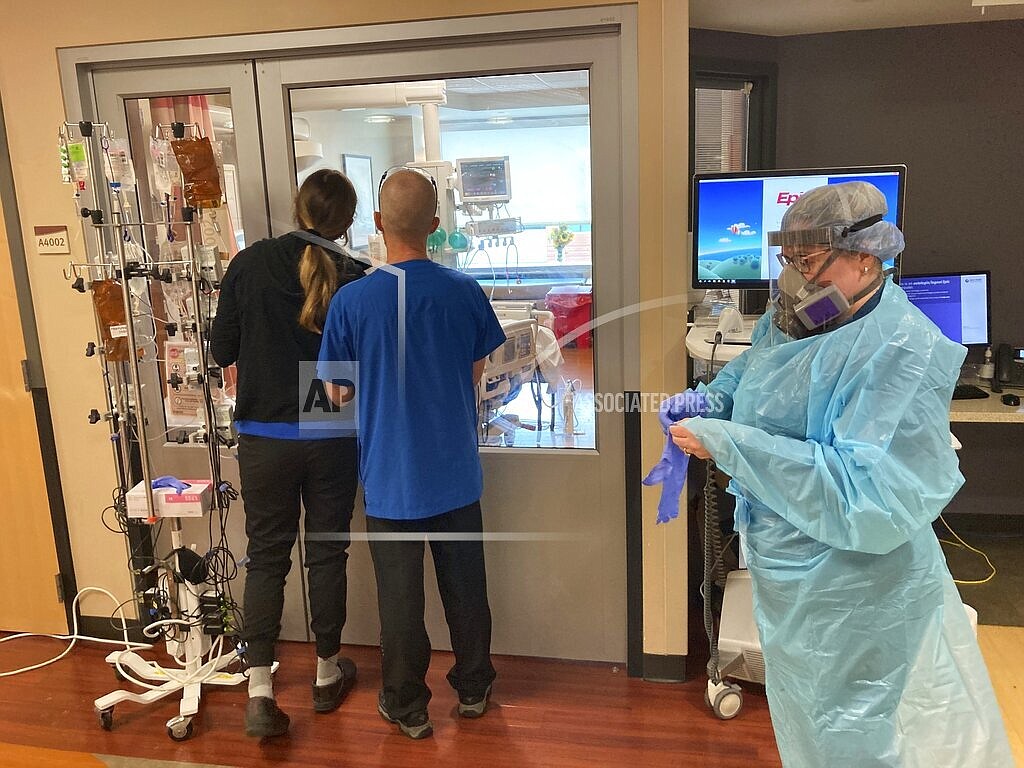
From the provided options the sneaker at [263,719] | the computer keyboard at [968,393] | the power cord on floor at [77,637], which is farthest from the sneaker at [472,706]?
the computer keyboard at [968,393]

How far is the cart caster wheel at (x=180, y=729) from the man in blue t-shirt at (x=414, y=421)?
58cm

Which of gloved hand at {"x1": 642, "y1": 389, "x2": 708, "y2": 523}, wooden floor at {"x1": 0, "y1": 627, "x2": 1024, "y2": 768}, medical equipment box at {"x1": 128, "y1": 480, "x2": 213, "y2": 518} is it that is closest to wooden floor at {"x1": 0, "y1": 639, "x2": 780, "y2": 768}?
wooden floor at {"x1": 0, "y1": 627, "x2": 1024, "y2": 768}

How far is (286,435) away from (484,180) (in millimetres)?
950

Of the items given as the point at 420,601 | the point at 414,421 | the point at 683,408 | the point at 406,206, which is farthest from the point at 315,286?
the point at 683,408

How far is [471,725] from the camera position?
2299 mm

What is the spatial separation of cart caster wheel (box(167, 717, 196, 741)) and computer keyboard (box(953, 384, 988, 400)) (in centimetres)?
267

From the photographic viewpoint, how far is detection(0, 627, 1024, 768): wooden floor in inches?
85.6

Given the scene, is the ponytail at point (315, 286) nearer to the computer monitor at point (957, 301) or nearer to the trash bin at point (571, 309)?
the trash bin at point (571, 309)

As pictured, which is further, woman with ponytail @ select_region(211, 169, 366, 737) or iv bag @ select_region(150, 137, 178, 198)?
iv bag @ select_region(150, 137, 178, 198)

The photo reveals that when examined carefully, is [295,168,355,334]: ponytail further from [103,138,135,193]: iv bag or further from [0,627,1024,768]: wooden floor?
[0,627,1024,768]: wooden floor

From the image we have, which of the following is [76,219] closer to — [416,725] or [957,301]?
[416,725]

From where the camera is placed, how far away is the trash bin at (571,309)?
2.38 metres

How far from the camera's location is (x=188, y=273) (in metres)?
2.31

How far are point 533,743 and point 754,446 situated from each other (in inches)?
49.2
